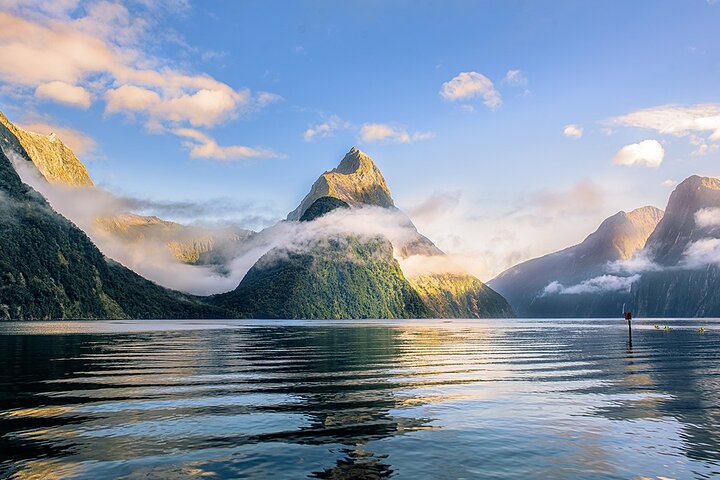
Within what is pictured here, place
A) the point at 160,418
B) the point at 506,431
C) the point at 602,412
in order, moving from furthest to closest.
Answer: the point at 602,412 < the point at 160,418 < the point at 506,431

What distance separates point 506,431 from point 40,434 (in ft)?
60.9

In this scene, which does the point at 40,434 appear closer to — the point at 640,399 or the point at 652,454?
the point at 652,454

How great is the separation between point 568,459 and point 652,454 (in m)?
3.27

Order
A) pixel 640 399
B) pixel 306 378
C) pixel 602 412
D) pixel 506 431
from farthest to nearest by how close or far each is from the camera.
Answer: pixel 306 378 → pixel 640 399 → pixel 602 412 → pixel 506 431

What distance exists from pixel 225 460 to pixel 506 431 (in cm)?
1161

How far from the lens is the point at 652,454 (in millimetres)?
17891

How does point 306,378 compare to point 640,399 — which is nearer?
point 640,399

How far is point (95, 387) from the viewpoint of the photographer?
3256 cm

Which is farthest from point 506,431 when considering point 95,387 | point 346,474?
point 95,387

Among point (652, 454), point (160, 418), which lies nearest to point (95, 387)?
point (160, 418)

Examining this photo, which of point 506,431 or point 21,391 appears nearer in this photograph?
point 506,431

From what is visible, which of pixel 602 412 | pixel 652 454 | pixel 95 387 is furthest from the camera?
pixel 95 387

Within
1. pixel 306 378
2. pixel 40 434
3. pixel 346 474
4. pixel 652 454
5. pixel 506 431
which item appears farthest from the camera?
pixel 306 378

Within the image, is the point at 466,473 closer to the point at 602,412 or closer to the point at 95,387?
the point at 602,412
